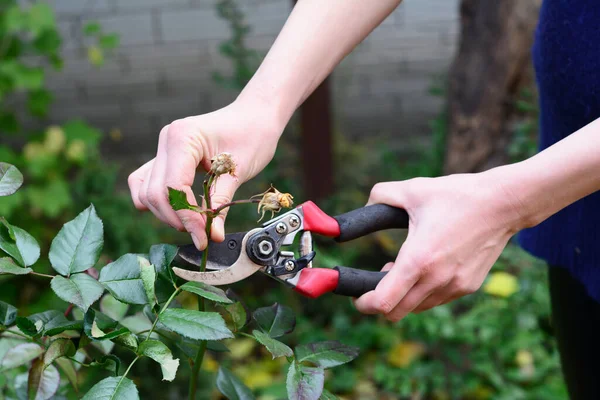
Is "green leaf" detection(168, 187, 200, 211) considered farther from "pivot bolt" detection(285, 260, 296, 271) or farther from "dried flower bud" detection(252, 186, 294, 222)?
"pivot bolt" detection(285, 260, 296, 271)

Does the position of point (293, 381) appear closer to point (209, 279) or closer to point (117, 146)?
point (209, 279)

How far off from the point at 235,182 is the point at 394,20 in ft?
9.90

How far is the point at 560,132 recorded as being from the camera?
4.02ft

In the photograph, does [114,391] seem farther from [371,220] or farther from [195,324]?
[371,220]

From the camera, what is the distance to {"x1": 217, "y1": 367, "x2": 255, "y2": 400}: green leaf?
3.08 feet

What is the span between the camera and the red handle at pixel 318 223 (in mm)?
1018

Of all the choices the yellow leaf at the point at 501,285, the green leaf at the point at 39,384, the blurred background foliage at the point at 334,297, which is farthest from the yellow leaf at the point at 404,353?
the green leaf at the point at 39,384

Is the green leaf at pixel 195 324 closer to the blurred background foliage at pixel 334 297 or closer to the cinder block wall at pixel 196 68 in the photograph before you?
the blurred background foliage at pixel 334 297

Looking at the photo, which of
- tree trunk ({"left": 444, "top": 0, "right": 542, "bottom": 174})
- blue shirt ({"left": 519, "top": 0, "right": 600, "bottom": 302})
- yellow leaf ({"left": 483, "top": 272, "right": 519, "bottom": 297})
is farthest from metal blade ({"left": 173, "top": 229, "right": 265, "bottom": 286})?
tree trunk ({"left": 444, "top": 0, "right": 542, "bottom": 174})

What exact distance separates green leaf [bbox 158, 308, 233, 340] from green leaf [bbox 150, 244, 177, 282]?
3.0 inches

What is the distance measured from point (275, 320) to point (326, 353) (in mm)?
82

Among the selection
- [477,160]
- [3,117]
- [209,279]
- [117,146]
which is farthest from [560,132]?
[117,146]

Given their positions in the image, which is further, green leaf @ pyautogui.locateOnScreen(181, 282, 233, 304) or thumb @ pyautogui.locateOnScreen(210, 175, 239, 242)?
thumb @ pyautogui.locateOnScreen(210, 175, 239, 242)

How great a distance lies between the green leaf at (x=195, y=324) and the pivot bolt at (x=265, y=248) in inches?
9.3
